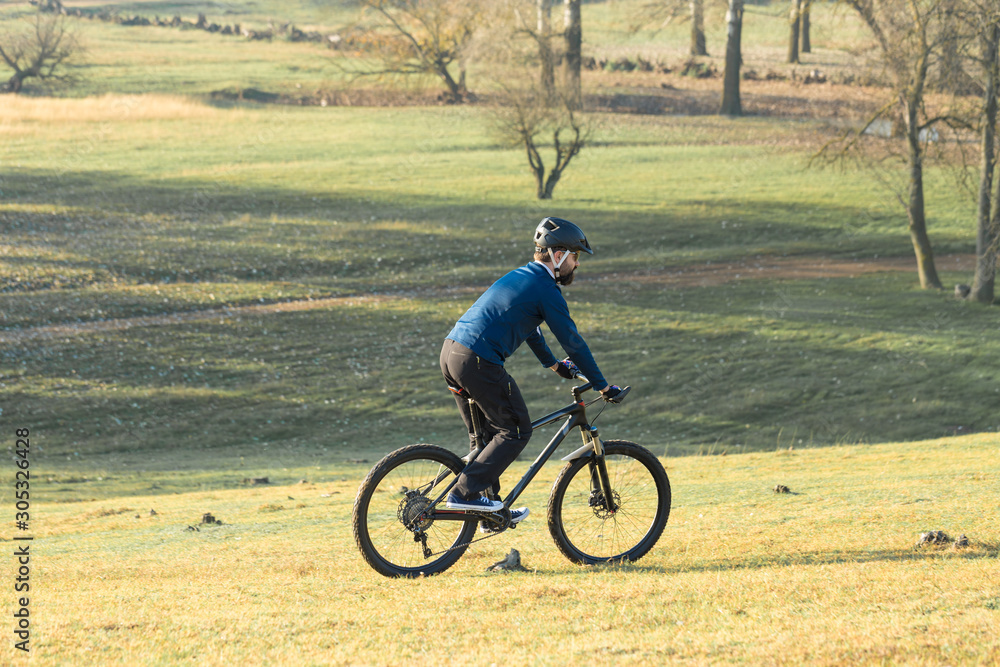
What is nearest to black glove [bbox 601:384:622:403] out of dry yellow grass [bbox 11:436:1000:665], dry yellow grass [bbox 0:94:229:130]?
dry yellow grass [bbox 11:436:1000:665]

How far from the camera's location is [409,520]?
7008 millimetres

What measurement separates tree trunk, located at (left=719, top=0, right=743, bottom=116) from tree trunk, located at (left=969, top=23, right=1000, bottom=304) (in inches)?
1248

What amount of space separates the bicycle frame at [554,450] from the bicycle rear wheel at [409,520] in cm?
10

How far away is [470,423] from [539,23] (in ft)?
170

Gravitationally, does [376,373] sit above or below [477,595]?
below

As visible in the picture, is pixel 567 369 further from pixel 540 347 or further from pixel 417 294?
pixel 417 294

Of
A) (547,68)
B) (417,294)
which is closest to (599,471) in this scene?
(417,294)

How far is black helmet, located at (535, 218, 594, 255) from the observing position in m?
6.71

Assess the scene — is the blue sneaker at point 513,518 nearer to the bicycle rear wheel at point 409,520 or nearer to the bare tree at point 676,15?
the bicycle rear wheel at point 409,520

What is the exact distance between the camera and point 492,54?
151 ft

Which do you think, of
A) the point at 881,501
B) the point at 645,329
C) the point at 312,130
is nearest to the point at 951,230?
the point at 645,329

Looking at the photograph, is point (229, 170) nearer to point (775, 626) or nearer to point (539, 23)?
point (539, 23)

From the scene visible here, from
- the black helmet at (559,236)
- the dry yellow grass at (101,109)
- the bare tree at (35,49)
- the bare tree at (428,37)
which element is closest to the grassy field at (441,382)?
the dry yellow grass at (101,109)

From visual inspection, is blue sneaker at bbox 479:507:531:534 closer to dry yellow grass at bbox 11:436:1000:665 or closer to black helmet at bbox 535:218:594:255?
dry yellow grass at bbox 11:436:1000:665
